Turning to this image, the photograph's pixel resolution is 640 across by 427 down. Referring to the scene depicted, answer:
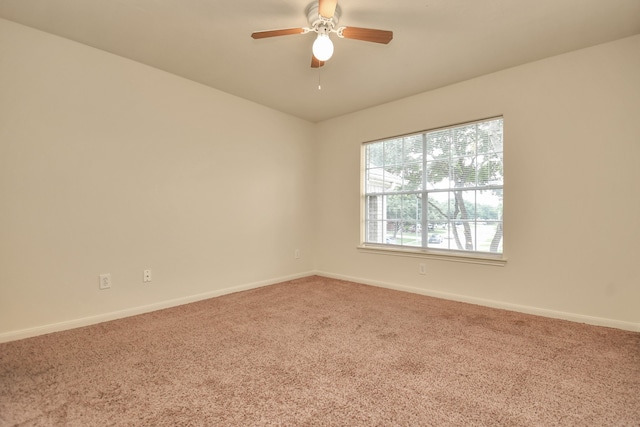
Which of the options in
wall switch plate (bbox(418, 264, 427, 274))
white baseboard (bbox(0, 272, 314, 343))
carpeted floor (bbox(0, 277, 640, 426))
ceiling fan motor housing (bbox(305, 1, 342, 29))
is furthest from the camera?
wall switch plate (bbox(418, 264, 427, 274))

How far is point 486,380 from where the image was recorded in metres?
1.67

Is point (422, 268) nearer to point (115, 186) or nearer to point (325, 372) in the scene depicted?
point (325, 372)

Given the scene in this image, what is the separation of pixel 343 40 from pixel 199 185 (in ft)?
6.86

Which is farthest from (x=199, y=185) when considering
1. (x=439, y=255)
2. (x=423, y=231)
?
(x=439, y=255)

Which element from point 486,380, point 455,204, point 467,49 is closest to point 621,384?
point 486,380

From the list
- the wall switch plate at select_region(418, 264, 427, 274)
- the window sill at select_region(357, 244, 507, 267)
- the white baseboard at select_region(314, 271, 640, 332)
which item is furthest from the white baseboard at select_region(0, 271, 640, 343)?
the window sill at select_region(357, 244, 507, 267)

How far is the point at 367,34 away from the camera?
1.98 metres

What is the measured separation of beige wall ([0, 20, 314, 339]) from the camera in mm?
2236

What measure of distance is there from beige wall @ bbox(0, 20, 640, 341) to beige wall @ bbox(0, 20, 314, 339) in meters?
0.01

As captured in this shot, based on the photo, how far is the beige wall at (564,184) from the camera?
7.92ft

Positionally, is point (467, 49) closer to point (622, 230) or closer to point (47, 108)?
point (622, 230)

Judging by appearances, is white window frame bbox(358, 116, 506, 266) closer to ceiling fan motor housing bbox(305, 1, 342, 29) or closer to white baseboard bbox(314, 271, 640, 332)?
white baseboard bbox(314, 271, 640, 332)

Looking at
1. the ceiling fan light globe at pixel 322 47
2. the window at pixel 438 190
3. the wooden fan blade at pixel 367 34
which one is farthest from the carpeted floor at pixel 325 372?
the wooden fan blade at pixel 367 34

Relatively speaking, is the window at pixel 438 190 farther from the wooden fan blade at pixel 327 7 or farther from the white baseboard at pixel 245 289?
the wooden fan blade at pixel 327 7
